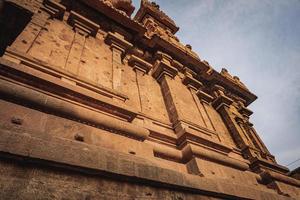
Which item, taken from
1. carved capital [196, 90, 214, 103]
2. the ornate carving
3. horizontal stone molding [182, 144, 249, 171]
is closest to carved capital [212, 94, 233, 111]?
carved capital [196, 90, 214, 103]

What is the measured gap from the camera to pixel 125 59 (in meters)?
7.17

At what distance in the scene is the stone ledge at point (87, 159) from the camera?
2018 mm

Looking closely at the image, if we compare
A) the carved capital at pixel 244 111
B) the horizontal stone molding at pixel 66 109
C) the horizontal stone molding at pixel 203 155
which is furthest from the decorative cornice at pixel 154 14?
the horizontal stone molding at pixel 66 109

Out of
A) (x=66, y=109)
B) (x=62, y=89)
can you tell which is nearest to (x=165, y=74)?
(x=62, y=89)

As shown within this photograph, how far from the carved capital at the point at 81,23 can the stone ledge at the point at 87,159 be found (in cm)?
432

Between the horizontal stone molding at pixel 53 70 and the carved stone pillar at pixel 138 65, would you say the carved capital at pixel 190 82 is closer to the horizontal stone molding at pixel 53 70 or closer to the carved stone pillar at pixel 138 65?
the carved stone pillar at pixel 138 65

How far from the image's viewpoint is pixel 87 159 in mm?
2352

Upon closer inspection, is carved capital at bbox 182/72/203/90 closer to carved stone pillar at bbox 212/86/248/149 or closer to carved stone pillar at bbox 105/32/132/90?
carved stone pillar at bbox 212/86/248/149

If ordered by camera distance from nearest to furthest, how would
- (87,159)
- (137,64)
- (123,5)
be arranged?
(87,159) → (137,64) → (123,5)

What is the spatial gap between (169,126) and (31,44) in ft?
11.3

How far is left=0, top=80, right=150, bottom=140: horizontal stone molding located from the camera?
290 cm

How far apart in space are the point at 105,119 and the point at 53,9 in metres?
3.74

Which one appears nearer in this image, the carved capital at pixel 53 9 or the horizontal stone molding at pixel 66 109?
the horizontal stone molding at pixel 66 109

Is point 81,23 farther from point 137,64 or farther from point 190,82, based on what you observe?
point 190,82
